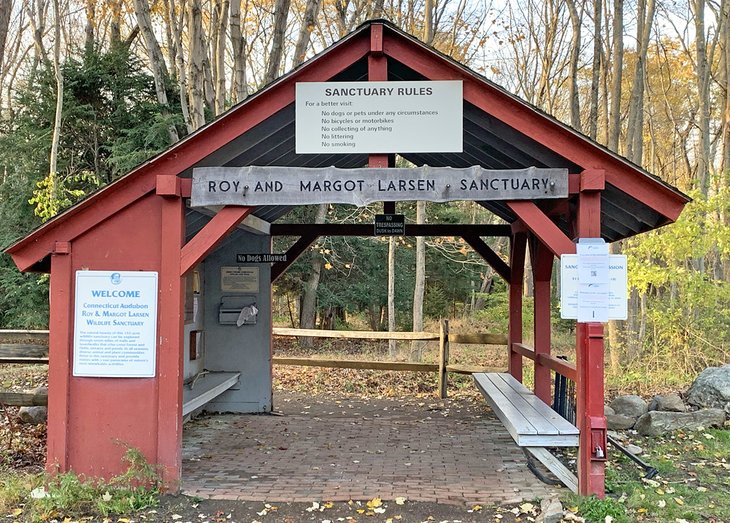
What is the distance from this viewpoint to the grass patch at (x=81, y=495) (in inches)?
210

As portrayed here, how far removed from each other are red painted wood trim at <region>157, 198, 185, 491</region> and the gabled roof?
43 cm

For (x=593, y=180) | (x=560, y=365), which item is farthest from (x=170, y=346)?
(x=593, y=180)

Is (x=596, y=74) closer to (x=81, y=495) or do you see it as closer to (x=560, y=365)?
(x=560, y=365)

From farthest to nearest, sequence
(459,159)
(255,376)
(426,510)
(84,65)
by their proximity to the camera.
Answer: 1. (84,65)
2. (255,376)
3. (459,159)
4. (426,510)

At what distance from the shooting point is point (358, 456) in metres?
7.27

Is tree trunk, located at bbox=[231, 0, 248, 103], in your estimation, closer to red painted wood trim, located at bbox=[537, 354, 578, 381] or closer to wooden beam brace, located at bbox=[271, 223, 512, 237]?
wooden beam brace, located at bbox=[271, 223, 512, 237]

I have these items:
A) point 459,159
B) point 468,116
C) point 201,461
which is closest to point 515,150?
point 468,116

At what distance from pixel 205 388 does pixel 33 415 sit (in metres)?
2.12

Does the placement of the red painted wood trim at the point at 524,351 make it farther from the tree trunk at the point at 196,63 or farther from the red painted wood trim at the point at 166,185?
the tree trunk at the point at 196,63

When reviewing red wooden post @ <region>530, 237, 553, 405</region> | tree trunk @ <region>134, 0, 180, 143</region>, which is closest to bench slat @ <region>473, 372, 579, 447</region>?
red wooden post @ <region>530, 237, 553, 405</region>

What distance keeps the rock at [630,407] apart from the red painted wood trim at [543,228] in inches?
167

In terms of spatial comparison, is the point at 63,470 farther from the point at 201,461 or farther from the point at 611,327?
the point at 611,327

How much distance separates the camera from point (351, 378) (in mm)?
13438

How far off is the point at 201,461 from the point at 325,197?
341 cm
